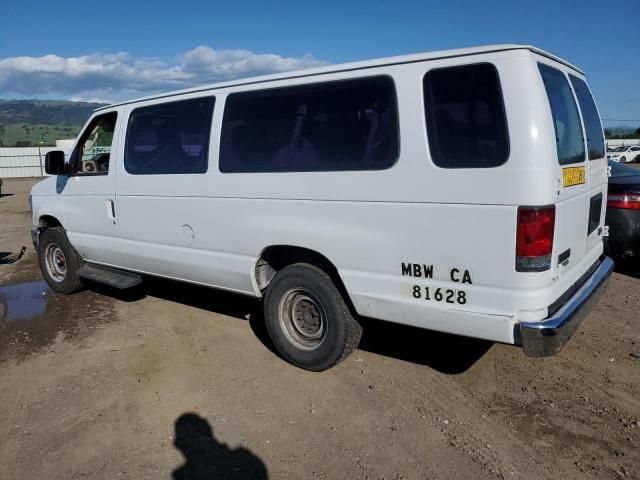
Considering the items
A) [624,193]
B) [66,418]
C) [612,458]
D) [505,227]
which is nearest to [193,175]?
[66,418]

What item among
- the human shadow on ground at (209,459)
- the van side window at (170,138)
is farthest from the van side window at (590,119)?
the human shadow on ground at (209,459)

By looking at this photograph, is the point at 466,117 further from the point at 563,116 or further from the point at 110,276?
the point at 110,276

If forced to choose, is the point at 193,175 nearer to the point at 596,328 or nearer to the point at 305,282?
the point at 305,282

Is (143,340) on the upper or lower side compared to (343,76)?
lower

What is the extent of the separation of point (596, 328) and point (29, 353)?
520 cm

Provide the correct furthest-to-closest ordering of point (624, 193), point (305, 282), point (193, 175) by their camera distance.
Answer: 1. point (624, 193)
2. point (193, 175)
3. point (305, 282)

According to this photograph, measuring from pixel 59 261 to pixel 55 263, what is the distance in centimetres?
8

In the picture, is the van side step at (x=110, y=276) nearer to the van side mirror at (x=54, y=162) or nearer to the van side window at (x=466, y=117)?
the van side mirror at (x=54, y=162)

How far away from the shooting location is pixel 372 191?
3678 millimetres

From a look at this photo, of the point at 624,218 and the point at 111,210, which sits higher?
the point at 111,210

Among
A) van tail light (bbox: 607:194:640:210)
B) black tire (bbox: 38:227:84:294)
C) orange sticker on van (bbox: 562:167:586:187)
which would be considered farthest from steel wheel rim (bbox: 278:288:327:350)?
van tail light (bbox: 607:194:640:210)

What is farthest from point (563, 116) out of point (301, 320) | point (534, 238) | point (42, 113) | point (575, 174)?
point (42, 113)

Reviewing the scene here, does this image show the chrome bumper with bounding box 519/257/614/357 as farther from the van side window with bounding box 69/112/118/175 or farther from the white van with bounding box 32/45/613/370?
the van side window with bounding box 69/112/118/175

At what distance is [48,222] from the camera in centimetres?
677
